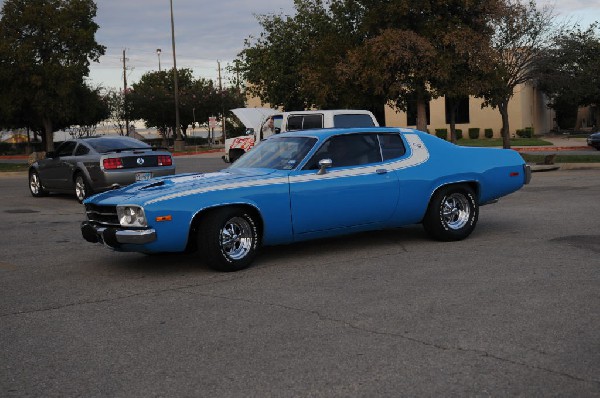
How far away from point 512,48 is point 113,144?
18892 mm

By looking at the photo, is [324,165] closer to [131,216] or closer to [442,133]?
[131,216]

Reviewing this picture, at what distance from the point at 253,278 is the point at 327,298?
1203 millimetres

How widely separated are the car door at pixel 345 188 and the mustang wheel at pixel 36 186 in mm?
11270

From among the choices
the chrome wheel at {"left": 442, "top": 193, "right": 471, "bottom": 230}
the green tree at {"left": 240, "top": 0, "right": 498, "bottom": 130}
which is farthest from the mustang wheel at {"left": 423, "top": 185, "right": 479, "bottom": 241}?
the green tree at {"left": 240, "top": 0, "right": 498, "bottom": 130}

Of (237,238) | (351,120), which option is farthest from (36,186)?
(237,238)

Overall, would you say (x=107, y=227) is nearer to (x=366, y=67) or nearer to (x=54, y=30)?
(x=366, y=67)

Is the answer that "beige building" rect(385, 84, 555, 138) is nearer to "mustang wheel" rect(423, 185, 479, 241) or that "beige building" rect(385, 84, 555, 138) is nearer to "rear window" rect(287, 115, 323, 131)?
"rear window" rect(287, 115, 323, 131)

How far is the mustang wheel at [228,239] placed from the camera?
7305 mm

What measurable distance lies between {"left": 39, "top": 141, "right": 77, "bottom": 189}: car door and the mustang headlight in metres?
8.94

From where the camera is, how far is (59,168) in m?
16.2

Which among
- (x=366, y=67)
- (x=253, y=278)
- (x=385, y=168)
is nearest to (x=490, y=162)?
(x=385, y=168)

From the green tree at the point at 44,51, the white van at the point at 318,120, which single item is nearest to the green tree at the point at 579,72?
the white van at the point at 318,120

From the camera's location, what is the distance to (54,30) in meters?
44.6

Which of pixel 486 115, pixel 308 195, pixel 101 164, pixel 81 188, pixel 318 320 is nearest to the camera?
pixel 318 320
